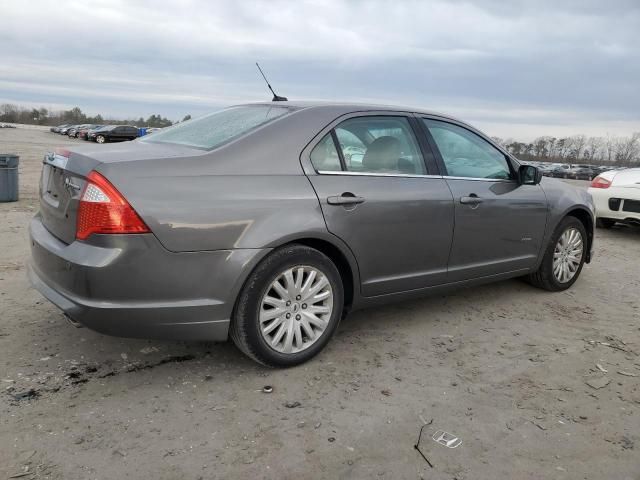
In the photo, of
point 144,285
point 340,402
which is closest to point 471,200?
point 340,402

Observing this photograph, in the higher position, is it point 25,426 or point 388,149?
point 388,149

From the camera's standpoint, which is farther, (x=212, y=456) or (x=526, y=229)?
(x=526, y=229)

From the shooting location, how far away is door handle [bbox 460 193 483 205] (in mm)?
3997

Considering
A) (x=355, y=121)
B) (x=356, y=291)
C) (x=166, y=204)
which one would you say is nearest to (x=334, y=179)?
(x=355, y=121)

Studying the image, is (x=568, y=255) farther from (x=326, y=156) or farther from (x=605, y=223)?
(x=605, y=223)

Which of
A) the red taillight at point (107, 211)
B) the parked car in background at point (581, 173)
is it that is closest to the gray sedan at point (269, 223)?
the red taillight at point (107, 211)

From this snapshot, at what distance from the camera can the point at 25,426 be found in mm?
2566

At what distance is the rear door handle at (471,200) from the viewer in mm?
3995

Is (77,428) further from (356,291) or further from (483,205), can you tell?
(483,205)

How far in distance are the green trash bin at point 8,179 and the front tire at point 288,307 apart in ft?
24.8

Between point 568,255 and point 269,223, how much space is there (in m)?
3.42

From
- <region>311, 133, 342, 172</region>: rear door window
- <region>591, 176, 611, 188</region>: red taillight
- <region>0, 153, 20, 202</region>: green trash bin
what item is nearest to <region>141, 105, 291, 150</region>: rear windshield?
<region>311, 133, 342, 172</region>: rear door window

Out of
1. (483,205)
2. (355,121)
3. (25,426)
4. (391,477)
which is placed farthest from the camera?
(483,205)

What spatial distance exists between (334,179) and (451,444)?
1.64 metres
